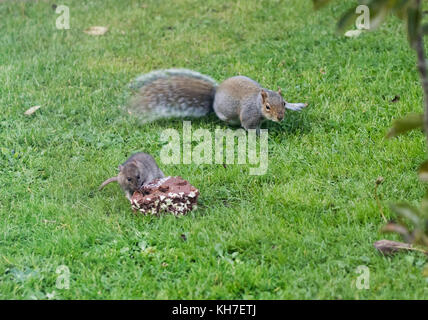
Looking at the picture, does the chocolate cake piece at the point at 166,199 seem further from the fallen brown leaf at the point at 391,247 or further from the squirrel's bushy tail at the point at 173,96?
the squirrel's bushy tail at the point at 173,96

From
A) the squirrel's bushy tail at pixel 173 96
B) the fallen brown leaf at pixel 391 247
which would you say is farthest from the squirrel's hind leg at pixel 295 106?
the fallen brown leaf at pixel 391 247

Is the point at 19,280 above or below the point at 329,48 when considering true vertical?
below

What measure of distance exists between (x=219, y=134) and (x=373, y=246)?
5.95ft

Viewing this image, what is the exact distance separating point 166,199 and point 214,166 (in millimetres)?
754

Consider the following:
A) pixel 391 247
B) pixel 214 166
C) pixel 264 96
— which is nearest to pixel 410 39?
pixel 391 247

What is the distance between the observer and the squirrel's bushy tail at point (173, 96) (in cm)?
466

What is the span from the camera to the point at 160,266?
291cm

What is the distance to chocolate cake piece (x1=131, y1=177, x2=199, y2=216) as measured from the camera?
129 inches

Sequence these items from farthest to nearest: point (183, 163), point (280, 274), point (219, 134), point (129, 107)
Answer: point (129, 107) < point (219, 134) < point (183, 163) < point (280, 274)

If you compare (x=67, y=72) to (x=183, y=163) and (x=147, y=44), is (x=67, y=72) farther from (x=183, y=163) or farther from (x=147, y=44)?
(x=183, y=163)

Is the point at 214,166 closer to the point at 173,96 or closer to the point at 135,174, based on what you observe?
the point at 135,174

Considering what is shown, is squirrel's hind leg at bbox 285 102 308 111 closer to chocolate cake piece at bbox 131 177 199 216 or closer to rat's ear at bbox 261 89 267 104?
rat's ear at bbox 261 89 267 104
